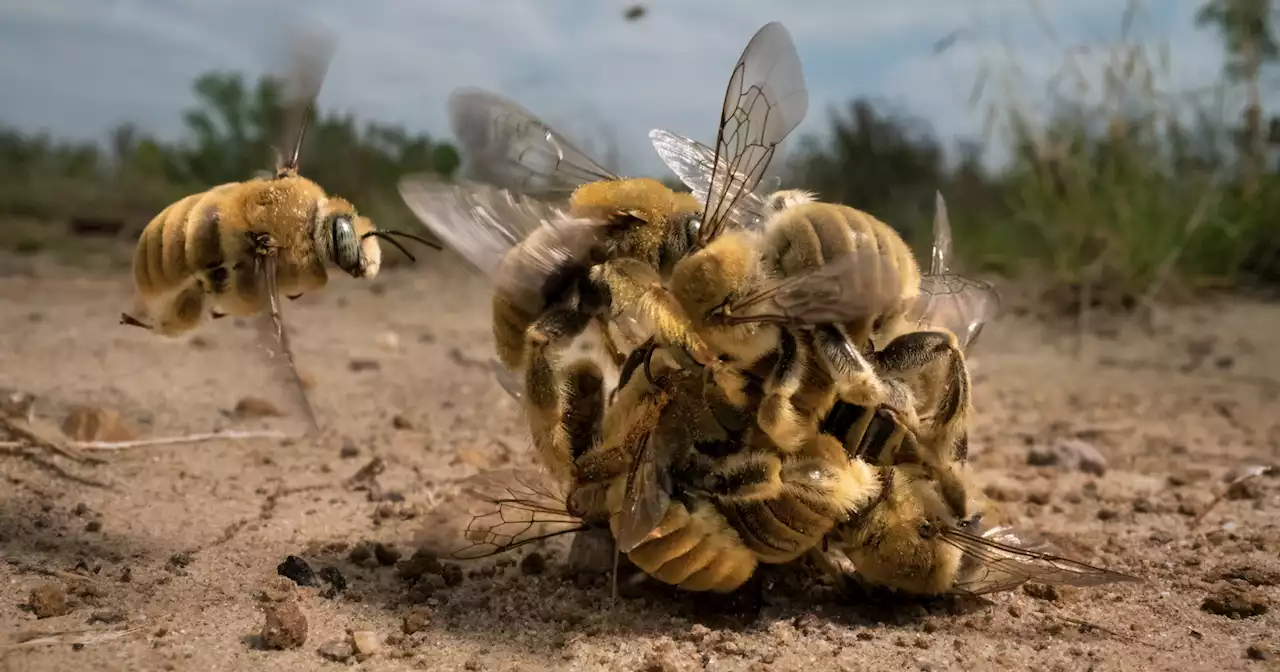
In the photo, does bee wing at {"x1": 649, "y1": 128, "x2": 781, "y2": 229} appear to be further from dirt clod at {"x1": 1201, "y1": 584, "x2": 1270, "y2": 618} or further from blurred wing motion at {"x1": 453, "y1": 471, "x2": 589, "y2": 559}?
dirt clod at {"x1": 1201, "y1": 584, "x2": 1270, "y2": 618}

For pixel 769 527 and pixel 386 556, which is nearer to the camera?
pixel 769 527

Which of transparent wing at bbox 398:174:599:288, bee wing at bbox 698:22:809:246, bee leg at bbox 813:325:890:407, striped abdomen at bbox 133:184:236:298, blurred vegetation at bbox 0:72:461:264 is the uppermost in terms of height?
bee wing at bbox 698:22:809:246

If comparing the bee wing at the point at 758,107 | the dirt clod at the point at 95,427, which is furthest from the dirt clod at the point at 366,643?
the dirt clod at the point at 95,427

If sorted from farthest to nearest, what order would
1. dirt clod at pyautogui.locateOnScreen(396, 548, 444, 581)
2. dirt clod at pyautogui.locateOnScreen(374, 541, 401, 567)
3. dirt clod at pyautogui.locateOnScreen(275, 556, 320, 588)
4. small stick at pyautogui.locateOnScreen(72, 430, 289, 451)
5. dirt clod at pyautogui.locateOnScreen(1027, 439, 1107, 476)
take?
1. dirt clod at pyautogui.locateOnScreen(1027, 439, 1107, 476)
2. small stick at pyautogui.locateOnScreen(72, 430, 289, 451)
3. dirt clod at pyautogui.locateOnScreen(374, 541, 401, 567)
4. dirt clod at pyautogui.locateOnScreen(396, 548, 444, 581)
5. dirt clod at pyautogui.locateOnScreen(275, 556, 320, 588)

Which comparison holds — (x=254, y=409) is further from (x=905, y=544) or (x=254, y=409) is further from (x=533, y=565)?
(x=905, y=544)

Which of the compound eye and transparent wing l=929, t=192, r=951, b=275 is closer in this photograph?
transparent wing l=929, t=192, r=951, b=275

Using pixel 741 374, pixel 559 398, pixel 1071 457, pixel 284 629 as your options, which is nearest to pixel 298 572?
pixel 284 629

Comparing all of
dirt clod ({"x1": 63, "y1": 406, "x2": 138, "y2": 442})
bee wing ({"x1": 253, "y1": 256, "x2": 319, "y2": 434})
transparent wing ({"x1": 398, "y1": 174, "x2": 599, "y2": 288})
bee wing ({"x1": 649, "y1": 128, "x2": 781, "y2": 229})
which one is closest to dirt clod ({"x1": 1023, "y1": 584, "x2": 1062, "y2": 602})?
bee wing ({"x1": 649, "y1": 128, "x2": 781, "y2": 229})
